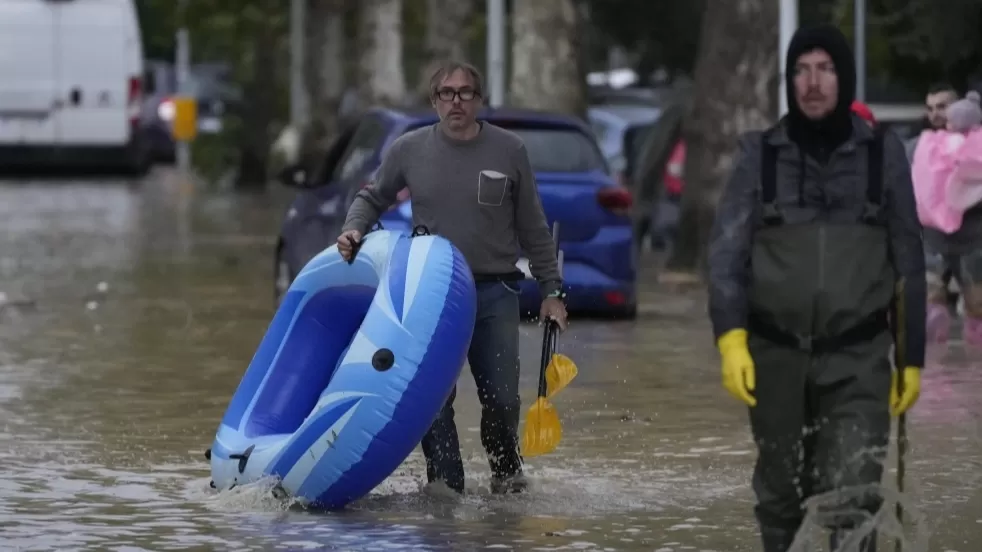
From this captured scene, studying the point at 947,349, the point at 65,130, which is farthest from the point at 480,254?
the point at 65,130

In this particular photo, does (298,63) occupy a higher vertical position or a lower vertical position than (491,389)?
lower

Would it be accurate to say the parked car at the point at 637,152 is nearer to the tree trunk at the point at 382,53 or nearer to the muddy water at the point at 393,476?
the tree trunk at the point at 382,53

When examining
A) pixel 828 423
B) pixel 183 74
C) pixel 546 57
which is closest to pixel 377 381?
pixel 828 423

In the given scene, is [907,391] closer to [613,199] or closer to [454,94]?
[454,94]

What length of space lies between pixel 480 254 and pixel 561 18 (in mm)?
16640

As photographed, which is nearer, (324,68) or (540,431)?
(540,431)

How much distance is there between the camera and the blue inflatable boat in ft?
29.1

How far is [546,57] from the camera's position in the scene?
25766 millimetres

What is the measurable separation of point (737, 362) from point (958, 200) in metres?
9.84

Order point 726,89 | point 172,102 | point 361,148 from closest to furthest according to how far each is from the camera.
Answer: point 361,148 < point 726,89 < point 172,102

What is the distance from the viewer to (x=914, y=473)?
406 inches

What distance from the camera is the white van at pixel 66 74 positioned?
38.0m

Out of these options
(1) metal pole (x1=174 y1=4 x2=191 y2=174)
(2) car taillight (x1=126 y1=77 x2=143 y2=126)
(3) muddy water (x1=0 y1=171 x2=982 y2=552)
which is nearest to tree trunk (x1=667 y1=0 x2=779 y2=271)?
(3) muddy water (x1=0 y1=171 x2=982 y2=552)

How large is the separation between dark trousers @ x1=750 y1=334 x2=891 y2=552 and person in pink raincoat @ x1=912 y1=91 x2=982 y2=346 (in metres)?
9.19
